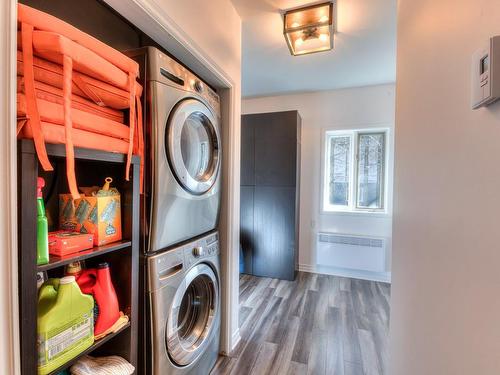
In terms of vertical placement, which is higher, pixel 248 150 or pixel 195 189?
pixel 248 150

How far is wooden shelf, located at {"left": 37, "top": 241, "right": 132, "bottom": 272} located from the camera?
2.12 feet

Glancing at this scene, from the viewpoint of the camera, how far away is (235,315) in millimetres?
1870

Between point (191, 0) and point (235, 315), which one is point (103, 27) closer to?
point (191, 0)

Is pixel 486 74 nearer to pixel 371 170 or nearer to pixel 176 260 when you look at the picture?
pixel 176 260

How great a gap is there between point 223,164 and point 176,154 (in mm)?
600

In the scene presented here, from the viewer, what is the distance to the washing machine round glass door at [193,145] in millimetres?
1124

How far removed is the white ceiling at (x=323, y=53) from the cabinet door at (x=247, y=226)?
145 centimetres

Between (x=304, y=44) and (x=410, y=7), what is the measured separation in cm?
114

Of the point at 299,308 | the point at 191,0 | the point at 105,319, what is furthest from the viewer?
the point at 299,308

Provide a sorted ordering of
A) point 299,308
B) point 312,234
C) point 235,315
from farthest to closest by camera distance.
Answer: point 312,234 → point 299,308 → point 235,315

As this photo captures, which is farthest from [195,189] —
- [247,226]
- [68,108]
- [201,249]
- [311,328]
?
[247,226]

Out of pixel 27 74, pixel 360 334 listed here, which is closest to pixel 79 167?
pixel 27 74

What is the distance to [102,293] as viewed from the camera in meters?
0.84

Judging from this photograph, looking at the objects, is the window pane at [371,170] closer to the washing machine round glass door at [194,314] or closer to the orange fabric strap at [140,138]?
the washing machine round glass door at [194,314]
